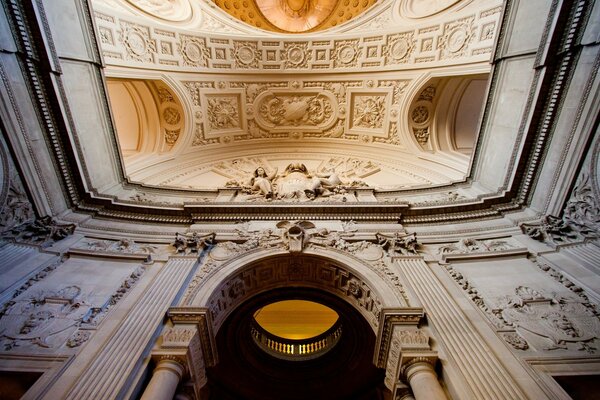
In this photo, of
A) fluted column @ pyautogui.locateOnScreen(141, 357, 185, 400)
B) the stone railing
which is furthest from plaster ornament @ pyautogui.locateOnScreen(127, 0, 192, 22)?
fluted column @ pyautogui.locateOnScreen(141, 357, 185, 400)

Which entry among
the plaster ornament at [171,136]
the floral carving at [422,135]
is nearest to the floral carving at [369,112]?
the floral carving at [422,135]

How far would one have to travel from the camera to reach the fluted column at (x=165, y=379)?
4.16 meters

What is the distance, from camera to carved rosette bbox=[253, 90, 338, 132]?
14031 millimetres

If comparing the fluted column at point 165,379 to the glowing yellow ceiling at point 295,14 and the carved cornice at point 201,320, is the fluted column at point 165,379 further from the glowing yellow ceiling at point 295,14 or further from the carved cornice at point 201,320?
the glowing yellow ceiling at point 295,14

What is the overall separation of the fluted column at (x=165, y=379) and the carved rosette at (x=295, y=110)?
449 inches

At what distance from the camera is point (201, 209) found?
8.36m

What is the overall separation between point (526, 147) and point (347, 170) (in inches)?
259

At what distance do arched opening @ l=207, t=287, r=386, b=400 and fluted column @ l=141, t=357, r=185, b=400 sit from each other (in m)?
3.96

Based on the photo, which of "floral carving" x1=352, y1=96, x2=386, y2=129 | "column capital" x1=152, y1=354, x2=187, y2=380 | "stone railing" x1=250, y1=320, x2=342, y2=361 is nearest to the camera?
"column capital" x1=152, y1=354, x2=187, y2=380

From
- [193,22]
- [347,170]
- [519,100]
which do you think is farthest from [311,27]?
[519,100]

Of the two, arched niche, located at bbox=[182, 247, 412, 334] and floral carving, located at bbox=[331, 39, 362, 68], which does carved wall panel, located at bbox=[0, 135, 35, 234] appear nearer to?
arched niche, located at bbox=[182, 247, 412, 334]

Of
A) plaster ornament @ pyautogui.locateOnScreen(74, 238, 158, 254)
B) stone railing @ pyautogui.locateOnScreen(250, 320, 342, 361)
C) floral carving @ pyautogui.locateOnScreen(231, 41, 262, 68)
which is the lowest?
stone railing @ pyautogui.locateOnScreen(250, 320, 342, 361)

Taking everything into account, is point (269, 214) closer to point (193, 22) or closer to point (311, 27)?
point (193, 22)

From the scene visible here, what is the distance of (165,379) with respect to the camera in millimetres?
4391
